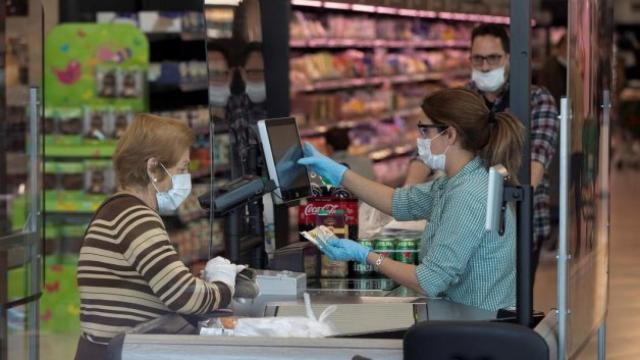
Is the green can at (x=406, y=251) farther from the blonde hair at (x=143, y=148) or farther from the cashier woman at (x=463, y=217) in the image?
the blonde hair at (x=143, y=148)

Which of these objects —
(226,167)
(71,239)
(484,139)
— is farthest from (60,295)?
(484,139)

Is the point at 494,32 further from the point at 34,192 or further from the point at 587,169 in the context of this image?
the point at 34,192

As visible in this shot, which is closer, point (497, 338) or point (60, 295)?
point (497, 338)

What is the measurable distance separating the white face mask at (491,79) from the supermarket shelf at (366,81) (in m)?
4.98

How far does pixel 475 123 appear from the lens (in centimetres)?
370

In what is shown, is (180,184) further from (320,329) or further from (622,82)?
(622,82)

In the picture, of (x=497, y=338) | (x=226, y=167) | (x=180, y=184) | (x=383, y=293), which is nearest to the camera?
(x=497, y=338)

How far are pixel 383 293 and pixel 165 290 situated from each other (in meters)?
0.95

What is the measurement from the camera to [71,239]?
746 cm

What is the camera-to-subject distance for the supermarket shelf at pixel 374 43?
429 inches

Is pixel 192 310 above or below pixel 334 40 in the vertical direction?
below

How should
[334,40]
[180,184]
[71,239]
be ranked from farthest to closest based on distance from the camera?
[334,40] → [71,239] → [180,184]

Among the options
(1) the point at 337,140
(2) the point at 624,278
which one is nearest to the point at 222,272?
(1) the point at 337,140

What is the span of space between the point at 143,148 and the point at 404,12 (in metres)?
9.35
